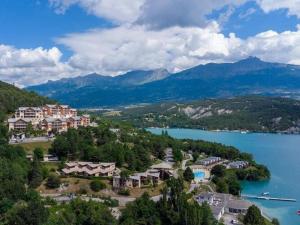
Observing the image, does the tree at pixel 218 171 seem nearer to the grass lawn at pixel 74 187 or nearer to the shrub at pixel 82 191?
the grass lawn at pixel 74 187

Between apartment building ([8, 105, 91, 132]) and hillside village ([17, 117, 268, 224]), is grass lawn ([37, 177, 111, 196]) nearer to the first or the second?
hillside village ([17, 117, 268, 224])

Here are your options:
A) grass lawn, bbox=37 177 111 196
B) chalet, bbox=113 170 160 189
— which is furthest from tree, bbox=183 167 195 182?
grass lawn, bbox=37 177 111 196

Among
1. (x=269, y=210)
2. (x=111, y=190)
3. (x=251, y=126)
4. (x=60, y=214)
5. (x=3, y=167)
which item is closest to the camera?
(x=60, y=214)

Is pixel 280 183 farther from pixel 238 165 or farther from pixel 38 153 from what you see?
pixel 38 153

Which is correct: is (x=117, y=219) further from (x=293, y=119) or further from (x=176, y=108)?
(x=176, y=108)

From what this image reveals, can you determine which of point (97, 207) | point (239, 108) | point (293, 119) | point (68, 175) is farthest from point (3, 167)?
point (239, 108)

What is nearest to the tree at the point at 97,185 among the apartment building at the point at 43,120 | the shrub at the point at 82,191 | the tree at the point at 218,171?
the shrub at the point at 82,191

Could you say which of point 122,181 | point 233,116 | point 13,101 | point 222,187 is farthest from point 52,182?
point 233,116
